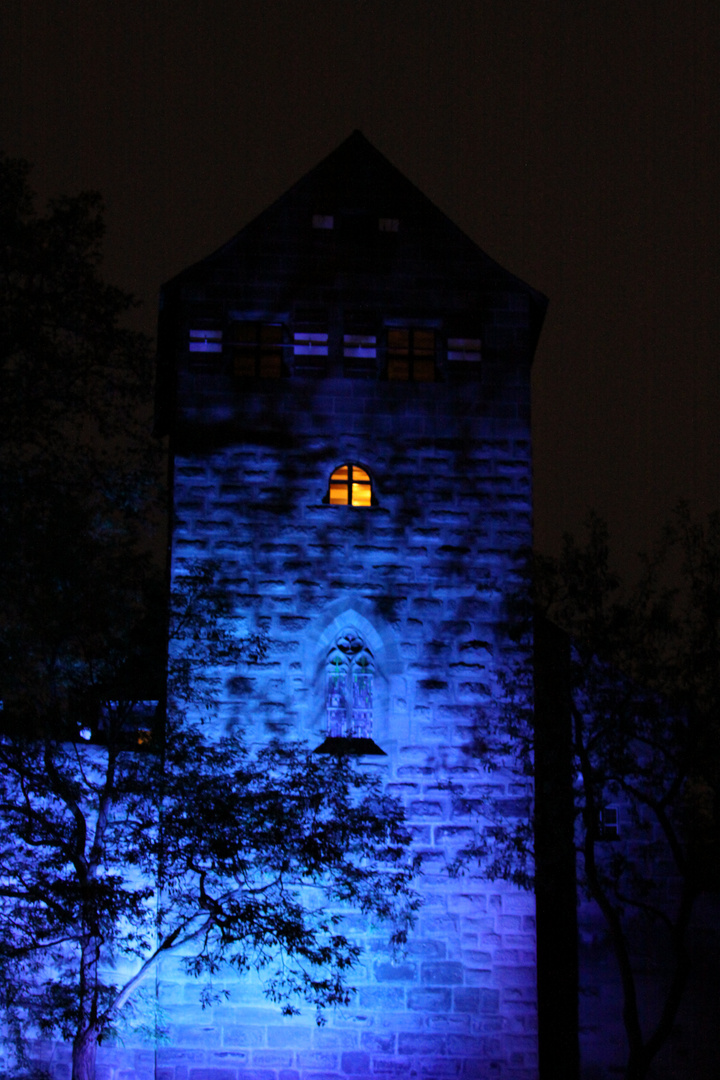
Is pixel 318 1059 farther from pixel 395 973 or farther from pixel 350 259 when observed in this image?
pixel 350 259

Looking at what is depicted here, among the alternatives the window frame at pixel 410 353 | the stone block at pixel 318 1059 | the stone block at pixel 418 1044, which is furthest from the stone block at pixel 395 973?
the window frame at pixel 410 353

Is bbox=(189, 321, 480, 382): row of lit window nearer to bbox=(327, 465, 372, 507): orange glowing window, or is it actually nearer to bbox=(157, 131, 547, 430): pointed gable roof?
bbox=(157, 131, 547, 430): pointed gable roof

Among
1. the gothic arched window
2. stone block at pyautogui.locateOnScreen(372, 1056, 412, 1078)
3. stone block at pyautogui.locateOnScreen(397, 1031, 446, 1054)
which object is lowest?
stone block at pyautogui.locateOnScreen(372, 1056, 412, 1078)

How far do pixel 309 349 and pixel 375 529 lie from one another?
2.74 m

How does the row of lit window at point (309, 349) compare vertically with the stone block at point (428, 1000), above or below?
above

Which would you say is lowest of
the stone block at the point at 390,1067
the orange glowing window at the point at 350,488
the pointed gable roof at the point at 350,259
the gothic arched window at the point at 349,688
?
the stone block at the point at 390,1067

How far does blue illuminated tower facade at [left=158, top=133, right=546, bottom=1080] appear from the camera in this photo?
1695 centimetres

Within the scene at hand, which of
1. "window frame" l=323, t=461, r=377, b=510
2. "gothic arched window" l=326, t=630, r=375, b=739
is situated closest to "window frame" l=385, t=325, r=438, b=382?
"window frame" l=323, t=461, r=377, b=510

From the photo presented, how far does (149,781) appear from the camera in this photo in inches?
579

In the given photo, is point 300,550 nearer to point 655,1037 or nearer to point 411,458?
point 411,458

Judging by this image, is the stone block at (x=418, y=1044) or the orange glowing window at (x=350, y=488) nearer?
the stone block at (x=418, y=1044)

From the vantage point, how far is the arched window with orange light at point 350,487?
18359 millimetres

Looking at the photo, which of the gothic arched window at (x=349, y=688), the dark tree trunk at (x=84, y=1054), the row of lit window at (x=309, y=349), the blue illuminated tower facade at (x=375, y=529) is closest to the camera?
the dark tree trunk at (x=84, y=1054)

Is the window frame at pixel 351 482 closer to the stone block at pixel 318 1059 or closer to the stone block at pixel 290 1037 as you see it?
the stone block at pixel 290 1037
